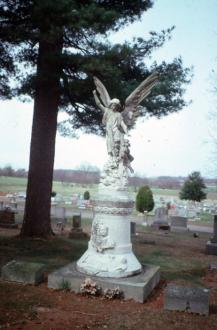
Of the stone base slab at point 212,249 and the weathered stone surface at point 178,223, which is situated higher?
the weathered stone surface at point 178,223

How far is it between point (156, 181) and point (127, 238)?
52455 mm

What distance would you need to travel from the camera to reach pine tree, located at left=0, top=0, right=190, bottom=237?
31.3 ft

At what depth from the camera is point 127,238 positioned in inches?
291

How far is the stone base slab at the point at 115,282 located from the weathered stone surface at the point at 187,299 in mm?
594

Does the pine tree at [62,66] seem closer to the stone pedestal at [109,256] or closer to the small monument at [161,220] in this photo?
the stone pedestal at [109,256]

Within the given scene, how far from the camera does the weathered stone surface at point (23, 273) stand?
274 inches

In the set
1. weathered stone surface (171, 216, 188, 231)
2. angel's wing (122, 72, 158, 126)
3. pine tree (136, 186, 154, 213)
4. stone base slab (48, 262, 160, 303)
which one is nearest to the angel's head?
angel's wing (122, 72, 158, 126)

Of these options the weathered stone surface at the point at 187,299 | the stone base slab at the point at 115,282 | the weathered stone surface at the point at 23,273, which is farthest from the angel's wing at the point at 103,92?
the weathered stone surface at the point at 187,299

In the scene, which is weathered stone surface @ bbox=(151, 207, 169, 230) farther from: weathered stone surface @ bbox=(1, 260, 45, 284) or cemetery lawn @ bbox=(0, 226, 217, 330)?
weathered stone surface @ bbox=(1, 260, 45, 284)

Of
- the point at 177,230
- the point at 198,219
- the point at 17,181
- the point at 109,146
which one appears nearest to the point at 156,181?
the point at 17,181

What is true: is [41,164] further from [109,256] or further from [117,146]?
[109,256]

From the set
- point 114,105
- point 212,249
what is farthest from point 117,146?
point 212,249

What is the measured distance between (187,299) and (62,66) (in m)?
7.99

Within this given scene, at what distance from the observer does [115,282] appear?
6551mm
